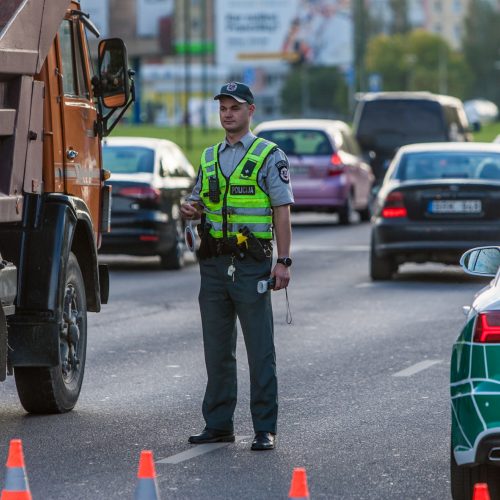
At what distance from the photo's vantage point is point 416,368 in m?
12.1

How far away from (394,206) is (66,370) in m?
9.62

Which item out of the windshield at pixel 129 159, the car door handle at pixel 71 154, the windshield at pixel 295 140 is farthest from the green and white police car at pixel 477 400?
the windshield at pixel 295 140

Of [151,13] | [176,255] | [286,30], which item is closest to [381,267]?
[176,255]

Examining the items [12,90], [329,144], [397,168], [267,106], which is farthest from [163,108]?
[12,90]

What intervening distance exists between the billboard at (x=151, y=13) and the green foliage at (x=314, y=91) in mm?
91361

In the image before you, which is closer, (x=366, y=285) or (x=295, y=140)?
(x=366, y=285)

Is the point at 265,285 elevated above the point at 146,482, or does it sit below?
above

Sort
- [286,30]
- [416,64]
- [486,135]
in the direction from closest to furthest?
[286,30] < [486,135] < [416,64]

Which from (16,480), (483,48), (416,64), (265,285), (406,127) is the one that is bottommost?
(416,64)

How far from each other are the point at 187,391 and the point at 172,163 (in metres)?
11.2

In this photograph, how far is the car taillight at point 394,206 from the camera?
1906 cm

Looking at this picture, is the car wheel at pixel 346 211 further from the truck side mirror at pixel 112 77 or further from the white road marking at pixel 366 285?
the truck side mirror at pixel 112 77

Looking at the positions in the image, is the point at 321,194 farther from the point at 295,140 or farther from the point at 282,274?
the point at 282,274

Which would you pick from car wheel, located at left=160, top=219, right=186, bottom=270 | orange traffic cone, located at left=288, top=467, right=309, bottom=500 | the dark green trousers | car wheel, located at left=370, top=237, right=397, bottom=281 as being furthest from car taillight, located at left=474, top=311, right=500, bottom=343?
car wheel, located at left=160, top=219, right=186, bottom=270
